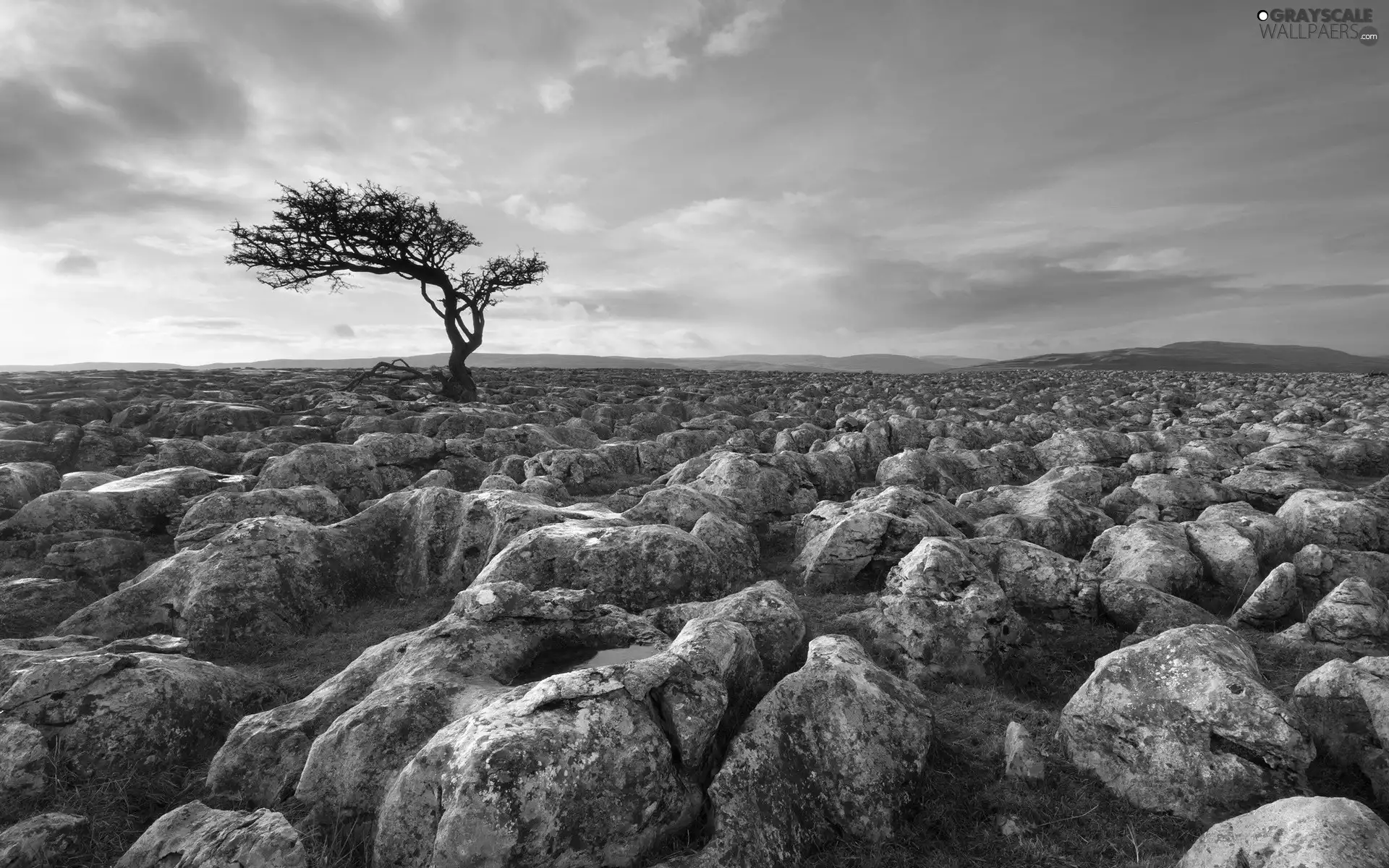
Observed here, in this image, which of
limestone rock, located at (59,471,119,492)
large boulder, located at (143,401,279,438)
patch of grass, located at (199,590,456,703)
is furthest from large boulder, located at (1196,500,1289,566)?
large boulder, located at (143,401,279,438)

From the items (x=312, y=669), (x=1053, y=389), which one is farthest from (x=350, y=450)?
(x=1053, y=389)

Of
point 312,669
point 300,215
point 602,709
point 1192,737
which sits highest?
point 300,215

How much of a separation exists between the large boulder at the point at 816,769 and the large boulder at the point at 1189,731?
2253 mm

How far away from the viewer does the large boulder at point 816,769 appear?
647 centimetres

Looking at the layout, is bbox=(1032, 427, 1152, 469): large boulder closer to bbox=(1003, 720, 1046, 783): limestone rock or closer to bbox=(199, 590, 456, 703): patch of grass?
bbox=(1003, 720, 1046, 783): limestone rock

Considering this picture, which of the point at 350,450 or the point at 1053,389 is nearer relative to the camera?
the point at 350,450

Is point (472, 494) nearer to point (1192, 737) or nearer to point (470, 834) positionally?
point (470, 834)

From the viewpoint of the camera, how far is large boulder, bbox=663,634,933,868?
255 inches

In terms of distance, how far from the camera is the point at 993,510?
17.4m

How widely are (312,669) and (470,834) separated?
6730 mm

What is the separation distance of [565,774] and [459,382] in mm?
43203

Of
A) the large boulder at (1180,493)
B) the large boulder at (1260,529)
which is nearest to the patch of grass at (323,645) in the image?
the large boulder at (1260,529)

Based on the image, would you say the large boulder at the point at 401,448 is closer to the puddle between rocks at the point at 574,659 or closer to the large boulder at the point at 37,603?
the large boulder at the point at 37,603

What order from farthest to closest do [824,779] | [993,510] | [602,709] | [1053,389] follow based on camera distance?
[1053,389] → [993,510] → [824,779] → [602,709]
